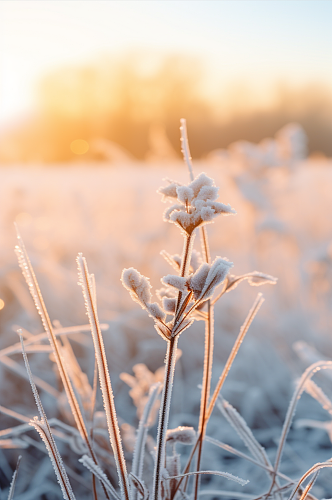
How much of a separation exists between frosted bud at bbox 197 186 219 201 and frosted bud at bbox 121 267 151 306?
0.09 meters

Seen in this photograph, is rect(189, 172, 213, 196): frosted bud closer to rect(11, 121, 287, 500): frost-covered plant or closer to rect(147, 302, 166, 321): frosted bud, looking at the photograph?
rect(11, 121, 287, 500): frost-covered plant

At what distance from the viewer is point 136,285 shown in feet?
1.04

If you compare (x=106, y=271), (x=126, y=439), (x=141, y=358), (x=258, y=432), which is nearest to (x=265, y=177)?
(x=106, y=271)

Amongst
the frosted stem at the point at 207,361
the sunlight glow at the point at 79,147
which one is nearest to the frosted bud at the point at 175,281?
the frosted stem at the point at 207,361

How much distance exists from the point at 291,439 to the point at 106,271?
1.10 meters

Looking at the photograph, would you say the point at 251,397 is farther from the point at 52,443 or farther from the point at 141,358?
the point at 52,443

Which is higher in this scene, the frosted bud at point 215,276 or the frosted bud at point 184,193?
the frosted bud at point 184,193

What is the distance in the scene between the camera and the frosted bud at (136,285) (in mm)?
316

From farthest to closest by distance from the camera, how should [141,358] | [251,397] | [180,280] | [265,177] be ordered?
1. [265,177]
2. [141,358]
3. [251,397]
4. [180,280]

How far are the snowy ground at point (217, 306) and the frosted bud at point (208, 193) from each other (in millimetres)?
540

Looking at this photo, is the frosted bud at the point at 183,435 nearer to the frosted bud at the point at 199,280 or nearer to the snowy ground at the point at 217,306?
the frosted bud at the point at 199,280

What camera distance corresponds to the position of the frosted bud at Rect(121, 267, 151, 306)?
0.32 m

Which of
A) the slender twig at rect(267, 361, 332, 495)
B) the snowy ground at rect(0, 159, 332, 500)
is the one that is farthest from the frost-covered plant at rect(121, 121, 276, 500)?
the snowy ground at rect(0, 159, 332, 500)

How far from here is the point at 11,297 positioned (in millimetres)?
1445
